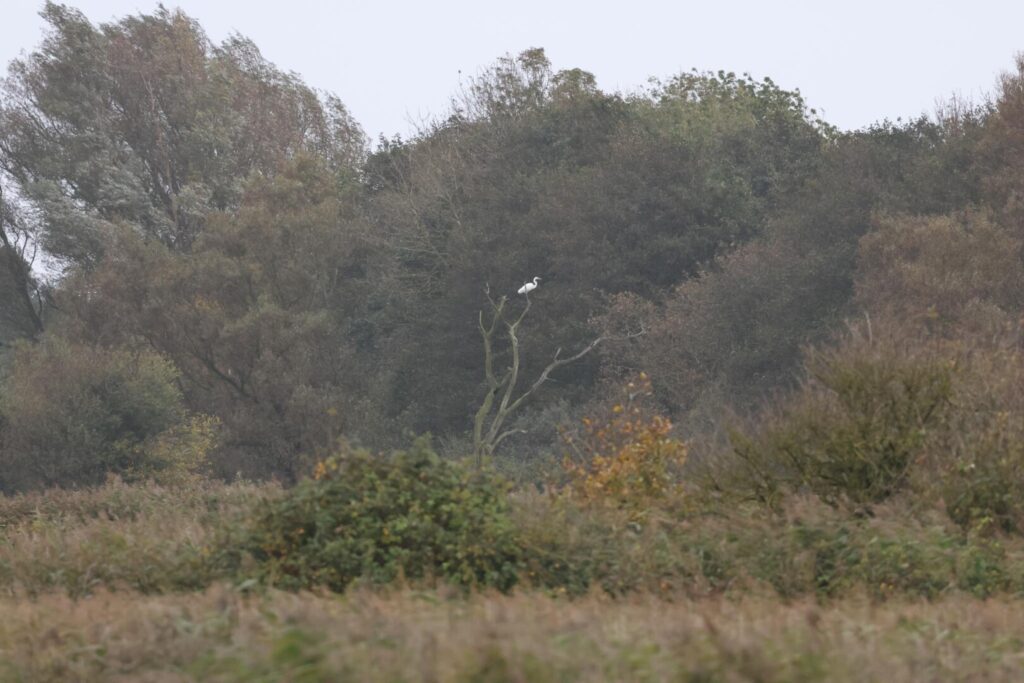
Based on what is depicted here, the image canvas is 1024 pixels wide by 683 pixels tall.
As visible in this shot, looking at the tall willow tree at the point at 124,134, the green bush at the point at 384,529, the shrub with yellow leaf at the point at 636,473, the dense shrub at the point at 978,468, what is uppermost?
the tall willow tree at the point at 124,134

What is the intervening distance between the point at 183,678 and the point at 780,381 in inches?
1517

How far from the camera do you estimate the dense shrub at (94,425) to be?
46.2 meters

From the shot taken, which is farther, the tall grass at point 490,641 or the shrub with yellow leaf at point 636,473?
the shrub with yellow leaf at point 636,473

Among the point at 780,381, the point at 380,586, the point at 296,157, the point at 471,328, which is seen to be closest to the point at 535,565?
the point at 380,586

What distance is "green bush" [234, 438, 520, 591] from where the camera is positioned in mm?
12102

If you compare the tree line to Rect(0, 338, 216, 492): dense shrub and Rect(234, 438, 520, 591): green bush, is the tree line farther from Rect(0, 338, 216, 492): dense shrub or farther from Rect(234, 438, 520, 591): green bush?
Rect(234, 438, 520, 591): green bush

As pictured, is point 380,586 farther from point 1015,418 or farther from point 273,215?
point 273,215

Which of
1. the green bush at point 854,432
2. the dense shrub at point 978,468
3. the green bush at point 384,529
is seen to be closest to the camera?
the green bush at point 384,529

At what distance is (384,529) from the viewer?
12297 mm

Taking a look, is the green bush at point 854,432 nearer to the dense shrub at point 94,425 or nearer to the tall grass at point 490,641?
the tall grass at point 490,641

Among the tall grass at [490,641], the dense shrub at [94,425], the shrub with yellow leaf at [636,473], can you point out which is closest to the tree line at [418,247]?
the dense shrub at [94,425]

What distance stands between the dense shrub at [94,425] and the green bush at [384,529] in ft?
111

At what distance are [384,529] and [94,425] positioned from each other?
118 feet

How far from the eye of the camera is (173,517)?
17.7 metres
